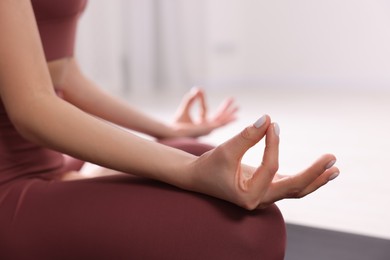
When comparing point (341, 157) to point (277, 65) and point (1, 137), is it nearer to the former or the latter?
point (1, 137)

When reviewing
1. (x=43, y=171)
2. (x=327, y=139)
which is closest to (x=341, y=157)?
(x=327, y=139)

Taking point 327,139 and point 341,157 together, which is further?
point 327,139

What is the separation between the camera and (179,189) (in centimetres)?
93

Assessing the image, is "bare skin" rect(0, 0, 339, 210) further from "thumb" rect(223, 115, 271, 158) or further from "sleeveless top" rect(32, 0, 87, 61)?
"sleeveless top" rect(32, 0, 87, 61)

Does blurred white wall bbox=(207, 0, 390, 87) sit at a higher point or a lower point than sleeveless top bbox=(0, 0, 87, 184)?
lower

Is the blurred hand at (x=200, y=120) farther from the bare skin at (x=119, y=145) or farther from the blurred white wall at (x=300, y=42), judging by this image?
the blurred white wall at (x=300, y=42)

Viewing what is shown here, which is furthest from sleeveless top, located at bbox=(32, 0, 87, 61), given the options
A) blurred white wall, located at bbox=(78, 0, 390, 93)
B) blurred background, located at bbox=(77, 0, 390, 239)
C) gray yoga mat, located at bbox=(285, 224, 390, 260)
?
blurred white wall, located at bbox=(78, 0, 390, 93)

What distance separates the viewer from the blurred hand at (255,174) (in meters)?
0.83

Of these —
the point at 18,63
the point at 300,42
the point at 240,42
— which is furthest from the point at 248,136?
the point at 240,42

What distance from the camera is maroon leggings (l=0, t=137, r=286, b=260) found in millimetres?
884

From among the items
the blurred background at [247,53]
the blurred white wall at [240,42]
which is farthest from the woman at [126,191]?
the blurred white wall at [240,42]

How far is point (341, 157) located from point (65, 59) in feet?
4.84

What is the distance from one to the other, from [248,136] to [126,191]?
0.22 metres

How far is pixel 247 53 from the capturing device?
15.5 ft
